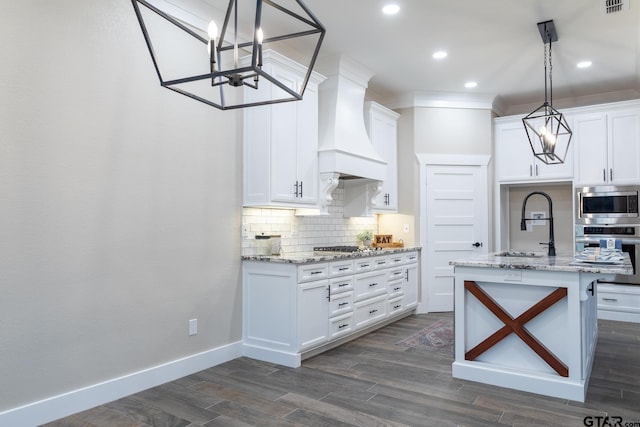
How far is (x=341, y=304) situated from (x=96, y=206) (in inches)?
95.0

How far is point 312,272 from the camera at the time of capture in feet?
13.3

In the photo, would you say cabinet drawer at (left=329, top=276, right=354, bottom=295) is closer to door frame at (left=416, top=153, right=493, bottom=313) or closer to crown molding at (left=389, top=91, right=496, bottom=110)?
door frame at (left=416, top=153, right=493, bottom=313)

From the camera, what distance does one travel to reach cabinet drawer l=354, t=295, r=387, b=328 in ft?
15.6

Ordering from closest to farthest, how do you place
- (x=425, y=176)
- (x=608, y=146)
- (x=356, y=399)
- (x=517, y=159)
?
1. (x=356, y=399)
2. (x=608, y=146)
3. (x=425, y=176)
4. (x=517, y=159)

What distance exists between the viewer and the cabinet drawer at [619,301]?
5.61m

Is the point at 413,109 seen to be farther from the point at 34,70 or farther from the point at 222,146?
the point at 34,70

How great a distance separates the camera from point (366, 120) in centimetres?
577

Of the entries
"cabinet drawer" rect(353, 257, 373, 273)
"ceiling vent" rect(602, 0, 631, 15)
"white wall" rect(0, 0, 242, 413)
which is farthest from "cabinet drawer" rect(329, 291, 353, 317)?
"ceiling vent" rect(602, 0, 631, 15)

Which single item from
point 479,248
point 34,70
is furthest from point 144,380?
point 479,248

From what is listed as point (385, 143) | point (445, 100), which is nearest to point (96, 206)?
point (385, 143)

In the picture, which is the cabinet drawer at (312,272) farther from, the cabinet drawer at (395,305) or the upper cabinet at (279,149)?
the cabinet drawer at (395,305)

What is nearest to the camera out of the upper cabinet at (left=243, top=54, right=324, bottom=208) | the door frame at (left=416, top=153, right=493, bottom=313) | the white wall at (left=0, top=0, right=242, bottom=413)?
the white wall at (left=0, top=0, right=242, bottom=413)

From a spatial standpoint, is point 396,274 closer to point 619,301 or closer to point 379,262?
point 379,262

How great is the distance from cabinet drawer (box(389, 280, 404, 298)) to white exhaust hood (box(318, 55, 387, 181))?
1.29 metres
